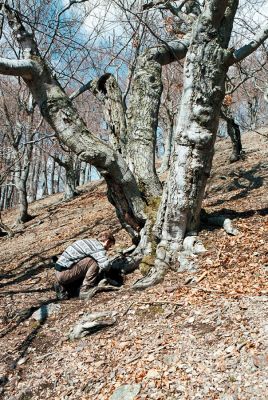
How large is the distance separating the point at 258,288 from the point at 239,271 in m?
0.50

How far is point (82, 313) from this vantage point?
484cm

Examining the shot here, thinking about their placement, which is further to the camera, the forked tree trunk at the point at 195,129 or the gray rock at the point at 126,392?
the forked tree trunk at the point at 195,129

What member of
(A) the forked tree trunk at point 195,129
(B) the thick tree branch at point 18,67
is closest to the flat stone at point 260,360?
(A) the forked tree trunk at point 195,129

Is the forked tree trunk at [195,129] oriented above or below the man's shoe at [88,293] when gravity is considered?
above

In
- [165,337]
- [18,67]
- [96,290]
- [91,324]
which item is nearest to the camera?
[165,337]

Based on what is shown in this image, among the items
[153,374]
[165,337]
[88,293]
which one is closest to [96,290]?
[88,293]

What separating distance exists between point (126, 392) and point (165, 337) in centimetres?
71

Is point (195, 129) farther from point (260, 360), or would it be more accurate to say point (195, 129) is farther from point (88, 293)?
point (260, 360)

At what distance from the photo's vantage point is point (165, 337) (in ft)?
12.4

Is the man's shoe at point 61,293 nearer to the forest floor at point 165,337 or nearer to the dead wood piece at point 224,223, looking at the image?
the forest floor at point 165,337

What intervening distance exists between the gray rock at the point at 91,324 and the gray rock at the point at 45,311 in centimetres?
75

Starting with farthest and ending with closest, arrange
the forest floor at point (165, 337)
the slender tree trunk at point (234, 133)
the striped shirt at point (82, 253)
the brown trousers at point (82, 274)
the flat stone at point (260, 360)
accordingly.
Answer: the slender tree trunk at point (234, 133), the striped shirt at point (82, 253), the brown trousers at point (82, 274), the forest floor at point (165, 337), the flat stone at point (260, 360)

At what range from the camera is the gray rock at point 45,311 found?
5020mm

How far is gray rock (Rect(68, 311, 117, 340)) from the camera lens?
4.25 meters
